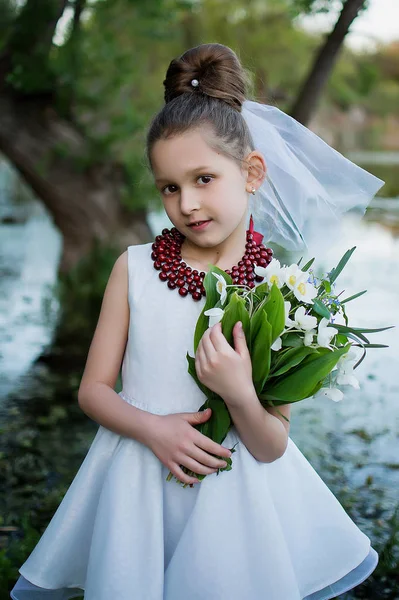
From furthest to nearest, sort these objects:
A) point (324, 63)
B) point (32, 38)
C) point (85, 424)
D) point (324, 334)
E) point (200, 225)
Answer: point (32, 38), point (324, 63), point (85, 424), point (200, 225), point (324, 334)

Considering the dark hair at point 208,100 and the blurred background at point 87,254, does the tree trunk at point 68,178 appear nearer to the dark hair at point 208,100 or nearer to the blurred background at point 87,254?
the blurred background at point 87,254

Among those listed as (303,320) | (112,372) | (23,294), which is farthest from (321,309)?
(23,294)

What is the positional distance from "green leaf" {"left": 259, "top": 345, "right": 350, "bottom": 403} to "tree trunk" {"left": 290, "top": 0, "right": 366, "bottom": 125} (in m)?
2.35

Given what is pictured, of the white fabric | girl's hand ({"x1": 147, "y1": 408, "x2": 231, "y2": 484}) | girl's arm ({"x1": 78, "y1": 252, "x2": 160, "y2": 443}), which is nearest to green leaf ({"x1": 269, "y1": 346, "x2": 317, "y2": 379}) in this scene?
girl's hand ({"x1": 147, "y1": 408, "x2": 231, "y2": 484})

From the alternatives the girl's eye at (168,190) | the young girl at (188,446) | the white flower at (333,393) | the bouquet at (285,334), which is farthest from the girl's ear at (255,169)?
the white flower at (333,393)

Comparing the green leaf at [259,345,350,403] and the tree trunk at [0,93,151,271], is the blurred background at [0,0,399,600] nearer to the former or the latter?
the tree trunk at [0,93,151,271]

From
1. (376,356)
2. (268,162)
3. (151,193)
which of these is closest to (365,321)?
(376,356)

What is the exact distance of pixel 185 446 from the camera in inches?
64.6

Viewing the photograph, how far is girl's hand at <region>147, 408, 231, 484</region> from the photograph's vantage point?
1.63 m

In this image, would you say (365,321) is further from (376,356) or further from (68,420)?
(68,420)

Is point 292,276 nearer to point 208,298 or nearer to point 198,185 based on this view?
point 208,298

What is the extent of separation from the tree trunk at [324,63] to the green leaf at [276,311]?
231cm

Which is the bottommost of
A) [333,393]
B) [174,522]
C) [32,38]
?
[174,522]

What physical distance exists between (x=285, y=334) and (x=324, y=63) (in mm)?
3075
